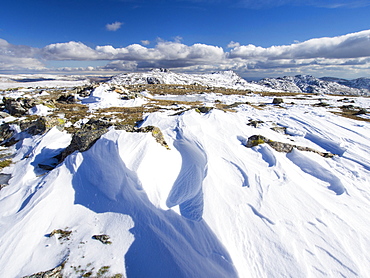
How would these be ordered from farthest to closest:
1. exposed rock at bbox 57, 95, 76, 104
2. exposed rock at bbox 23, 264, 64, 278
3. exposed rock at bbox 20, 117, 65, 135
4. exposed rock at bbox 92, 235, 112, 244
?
exposed rock at bbox 57, 95, 76, 104
exposed rock at bbox 20, 117, 65, 135
exposed rock at bbox 92, 235, 112, 244
exposed rock at bbox 23, 264, 64, 278

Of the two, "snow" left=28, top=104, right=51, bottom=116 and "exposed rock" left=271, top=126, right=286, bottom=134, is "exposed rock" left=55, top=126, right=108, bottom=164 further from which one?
"snow" left=28, top=104, right=51, bottom=116

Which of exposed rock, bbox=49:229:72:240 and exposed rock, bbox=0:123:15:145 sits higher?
exposed rock, bbox=49:229:72:240

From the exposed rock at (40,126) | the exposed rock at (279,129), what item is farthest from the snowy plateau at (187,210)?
the exposed rock at (40,126)

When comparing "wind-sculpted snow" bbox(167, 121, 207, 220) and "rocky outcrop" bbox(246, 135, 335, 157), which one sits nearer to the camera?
"wind-sculpted snow" bbox(167, 121, 207, 220)

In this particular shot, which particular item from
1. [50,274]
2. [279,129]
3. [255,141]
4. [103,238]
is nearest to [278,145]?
[255,141]

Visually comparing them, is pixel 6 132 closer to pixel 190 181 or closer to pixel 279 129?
pixel 190 181

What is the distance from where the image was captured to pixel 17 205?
7.30m

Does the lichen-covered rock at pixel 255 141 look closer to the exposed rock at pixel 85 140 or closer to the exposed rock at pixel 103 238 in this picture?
the exposed rock at pixel 103 238

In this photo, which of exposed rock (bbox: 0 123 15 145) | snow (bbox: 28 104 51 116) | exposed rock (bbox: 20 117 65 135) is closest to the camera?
exposed rock (bbox: 20 117 65 135)

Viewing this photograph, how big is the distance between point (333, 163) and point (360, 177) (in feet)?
3.81

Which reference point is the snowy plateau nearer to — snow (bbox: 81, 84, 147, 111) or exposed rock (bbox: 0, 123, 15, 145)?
exposed rock (bbox: 0, 123, 15, 145)

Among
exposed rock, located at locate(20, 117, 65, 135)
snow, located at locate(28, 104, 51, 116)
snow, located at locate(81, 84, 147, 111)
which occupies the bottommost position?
snow, located at locate(81, 84, 147, 111)

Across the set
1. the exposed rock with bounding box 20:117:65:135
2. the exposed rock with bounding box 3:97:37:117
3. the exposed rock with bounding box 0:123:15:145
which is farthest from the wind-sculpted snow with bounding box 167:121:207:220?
the exposed rock with bounding box 3:97:37:117

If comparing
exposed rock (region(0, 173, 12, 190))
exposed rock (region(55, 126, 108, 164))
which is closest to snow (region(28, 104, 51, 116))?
exposed rock (region(0, 173, 12, 190))
